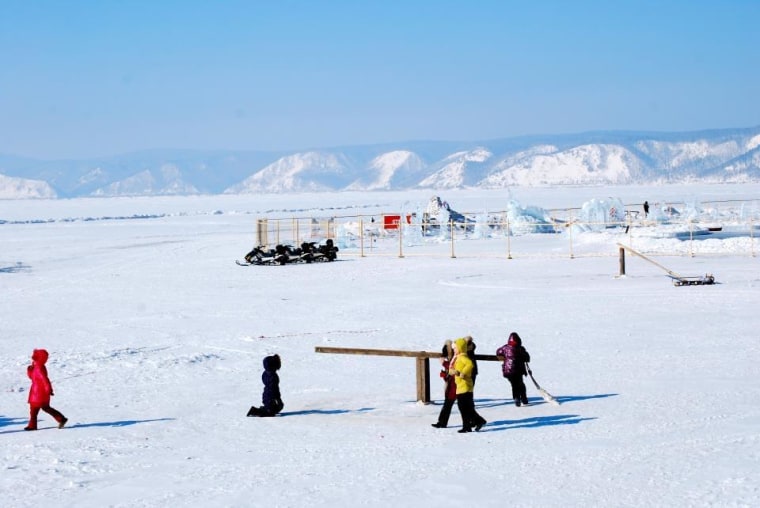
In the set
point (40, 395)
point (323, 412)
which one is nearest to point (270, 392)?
point (323, 412)

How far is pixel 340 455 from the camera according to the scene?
10.2 metres

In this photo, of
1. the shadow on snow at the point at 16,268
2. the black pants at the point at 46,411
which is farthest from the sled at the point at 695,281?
the shadow on snow at the point at 16,268

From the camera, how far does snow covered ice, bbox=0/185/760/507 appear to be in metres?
9.02

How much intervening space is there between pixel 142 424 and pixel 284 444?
76.4 inches

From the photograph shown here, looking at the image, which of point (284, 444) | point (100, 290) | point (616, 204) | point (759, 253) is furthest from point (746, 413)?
point (616, 204)

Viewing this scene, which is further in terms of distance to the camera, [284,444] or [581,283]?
[581,283]

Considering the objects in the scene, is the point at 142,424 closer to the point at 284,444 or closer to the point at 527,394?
the point at 284,444

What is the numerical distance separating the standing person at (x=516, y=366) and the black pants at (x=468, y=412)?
1.13 metres

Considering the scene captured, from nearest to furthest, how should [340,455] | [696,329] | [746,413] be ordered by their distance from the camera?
[340,455] < [746,413] < [696,329]

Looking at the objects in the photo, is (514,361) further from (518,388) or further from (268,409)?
(268,409)

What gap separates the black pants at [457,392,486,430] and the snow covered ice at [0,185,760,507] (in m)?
0.20

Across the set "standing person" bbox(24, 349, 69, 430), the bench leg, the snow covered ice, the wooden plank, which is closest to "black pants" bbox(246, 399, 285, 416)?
the snow covered ice

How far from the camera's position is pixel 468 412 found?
11039 millimetres

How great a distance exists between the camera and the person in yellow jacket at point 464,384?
36.0 ft
